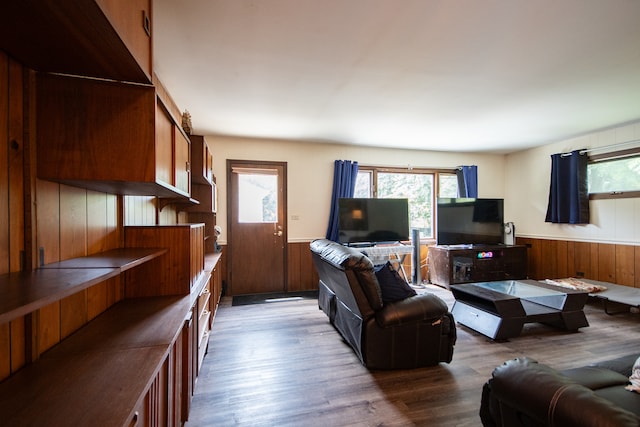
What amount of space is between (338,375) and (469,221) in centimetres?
369

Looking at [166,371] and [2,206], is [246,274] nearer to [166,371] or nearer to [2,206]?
[166,371]

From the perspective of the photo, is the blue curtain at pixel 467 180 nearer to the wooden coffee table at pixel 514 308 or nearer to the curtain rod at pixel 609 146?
the curtain rod at pixel 609 146

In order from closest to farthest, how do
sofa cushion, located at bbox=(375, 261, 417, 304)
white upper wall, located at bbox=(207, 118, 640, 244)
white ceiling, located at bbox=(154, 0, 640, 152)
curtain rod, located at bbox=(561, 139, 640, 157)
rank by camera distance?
white ceiling, located at bbox=(154, 0, 640, 152)
sofa cushion, located at bbox=(375, 261, 417, 304)
curtain rod, located at bbox=(561, 139, 640, 157)
white upper wall, located at bbox=(207, 118, 640, 244)

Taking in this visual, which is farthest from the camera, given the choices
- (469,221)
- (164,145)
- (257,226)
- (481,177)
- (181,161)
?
(481,177)

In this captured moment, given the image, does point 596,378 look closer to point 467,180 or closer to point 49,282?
point 49,282

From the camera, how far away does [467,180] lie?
5145 mm

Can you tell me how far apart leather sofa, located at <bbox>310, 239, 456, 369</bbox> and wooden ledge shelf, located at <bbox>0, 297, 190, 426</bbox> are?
1262 mm

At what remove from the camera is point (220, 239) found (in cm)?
418

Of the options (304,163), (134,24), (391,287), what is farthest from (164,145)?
(304,163)

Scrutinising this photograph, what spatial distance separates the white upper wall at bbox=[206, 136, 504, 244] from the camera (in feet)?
13.8

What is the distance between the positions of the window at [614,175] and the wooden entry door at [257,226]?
4773 millimetres

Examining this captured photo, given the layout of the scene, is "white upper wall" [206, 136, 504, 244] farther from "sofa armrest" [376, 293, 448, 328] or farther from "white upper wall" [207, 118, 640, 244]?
"sofa armrest" [376, 293, 448, 328]

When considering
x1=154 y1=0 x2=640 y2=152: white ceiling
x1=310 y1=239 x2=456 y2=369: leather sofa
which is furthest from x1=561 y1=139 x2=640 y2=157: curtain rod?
x1=310 y1=239 x2=456 y2=369: leather sofa

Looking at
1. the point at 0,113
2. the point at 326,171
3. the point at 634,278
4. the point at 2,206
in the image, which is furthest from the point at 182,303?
the point at 634,278
